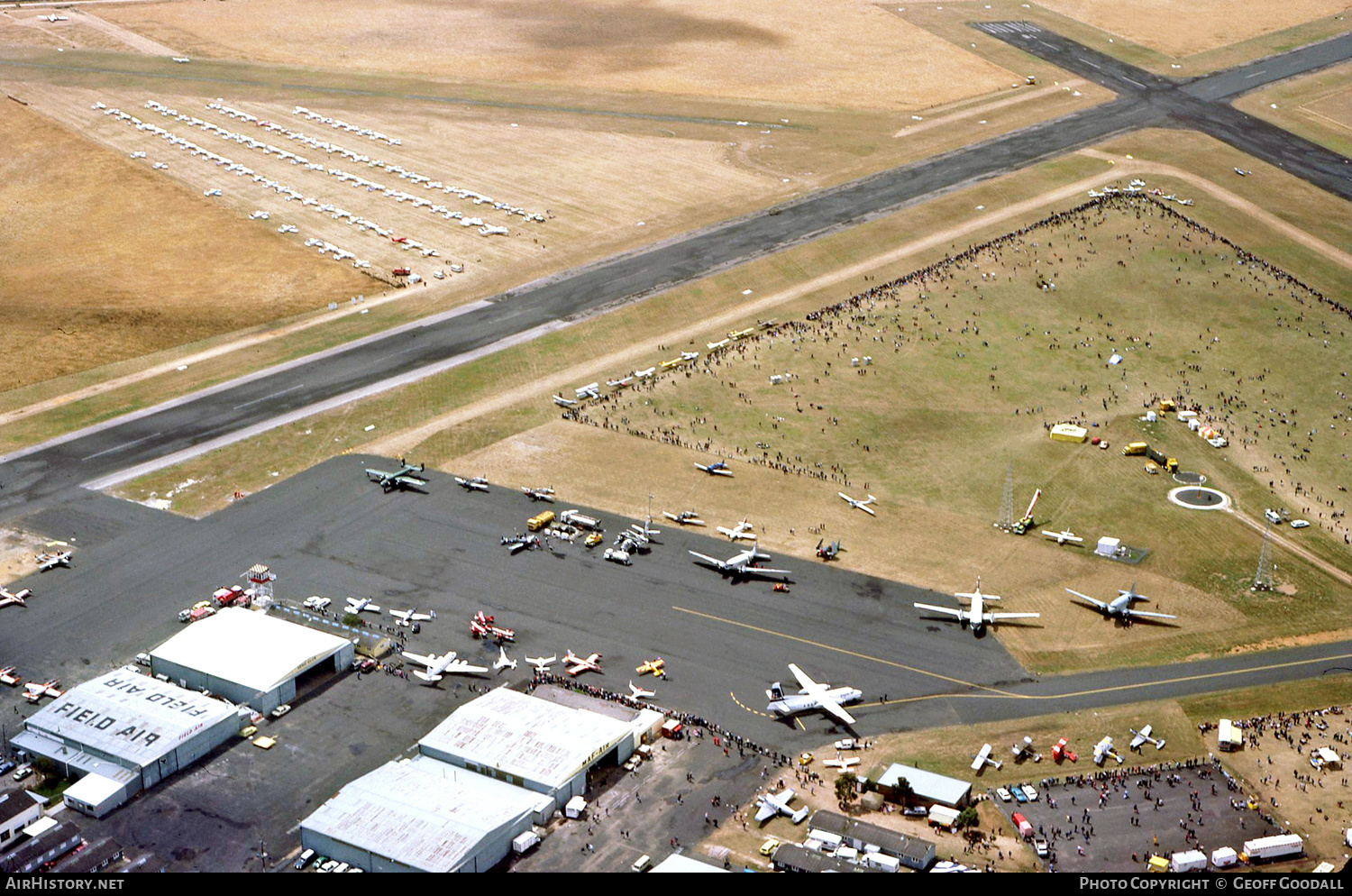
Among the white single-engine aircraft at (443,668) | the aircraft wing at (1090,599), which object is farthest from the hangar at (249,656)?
the aircraft wing at (1090,599)

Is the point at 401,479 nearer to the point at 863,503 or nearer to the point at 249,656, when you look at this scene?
the point at 249,656

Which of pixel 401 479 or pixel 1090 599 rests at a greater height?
pixel 401 479

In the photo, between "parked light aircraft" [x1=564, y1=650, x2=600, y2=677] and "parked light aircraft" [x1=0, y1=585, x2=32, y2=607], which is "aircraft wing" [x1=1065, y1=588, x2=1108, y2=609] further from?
"parked light aircraft" [x1=0, y1=585, x2=32, y2=607]

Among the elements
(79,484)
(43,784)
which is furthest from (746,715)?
(79,484)

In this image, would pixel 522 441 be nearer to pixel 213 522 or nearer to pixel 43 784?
pixel 213 522

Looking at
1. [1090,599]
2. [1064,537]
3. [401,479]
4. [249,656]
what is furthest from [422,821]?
[1064,537]
